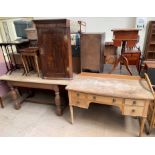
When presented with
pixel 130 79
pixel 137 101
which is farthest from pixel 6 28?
pixel 137 101

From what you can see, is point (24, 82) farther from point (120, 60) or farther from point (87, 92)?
point (120, 60)


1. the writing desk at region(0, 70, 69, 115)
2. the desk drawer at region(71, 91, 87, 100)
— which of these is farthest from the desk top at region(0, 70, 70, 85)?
the desk drawer at region(71, 91, 87, 100)

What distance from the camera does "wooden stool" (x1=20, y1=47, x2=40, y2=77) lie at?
2.19 metres

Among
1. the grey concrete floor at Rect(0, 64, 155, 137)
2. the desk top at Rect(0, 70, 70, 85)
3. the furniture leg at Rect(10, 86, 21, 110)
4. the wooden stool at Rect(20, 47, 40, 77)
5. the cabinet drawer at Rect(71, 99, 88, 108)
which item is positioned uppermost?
the wooden stool at Rect(20, 47, 40, 77)

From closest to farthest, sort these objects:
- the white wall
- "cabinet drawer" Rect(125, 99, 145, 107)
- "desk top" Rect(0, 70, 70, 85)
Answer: "cabinet drawer" Rect(125, 99, 145, 107), "desk top" Rect(0, 70, 70, 85), the white wall

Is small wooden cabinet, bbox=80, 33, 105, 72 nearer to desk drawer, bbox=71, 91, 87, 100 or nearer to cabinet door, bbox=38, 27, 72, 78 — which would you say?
cabinet door, bbox=38, 27, 72, 78

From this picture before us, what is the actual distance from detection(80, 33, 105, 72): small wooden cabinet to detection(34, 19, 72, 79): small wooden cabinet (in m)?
0.27

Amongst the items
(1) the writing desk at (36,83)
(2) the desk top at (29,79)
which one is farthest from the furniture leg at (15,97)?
(2) the desk top at (29,79)

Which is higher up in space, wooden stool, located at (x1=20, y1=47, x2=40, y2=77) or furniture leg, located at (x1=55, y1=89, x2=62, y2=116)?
wooden stool, located at (x1=20, y1=47, x2=40, y2=77)

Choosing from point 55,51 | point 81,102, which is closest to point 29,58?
point 55,51

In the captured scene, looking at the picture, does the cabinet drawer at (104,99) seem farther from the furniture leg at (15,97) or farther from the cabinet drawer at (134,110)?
the furniture leg at (15,97)

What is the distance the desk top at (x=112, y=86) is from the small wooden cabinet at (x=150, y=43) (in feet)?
7.89

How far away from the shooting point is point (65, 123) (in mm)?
2186

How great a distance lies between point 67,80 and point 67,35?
0.64 metres
